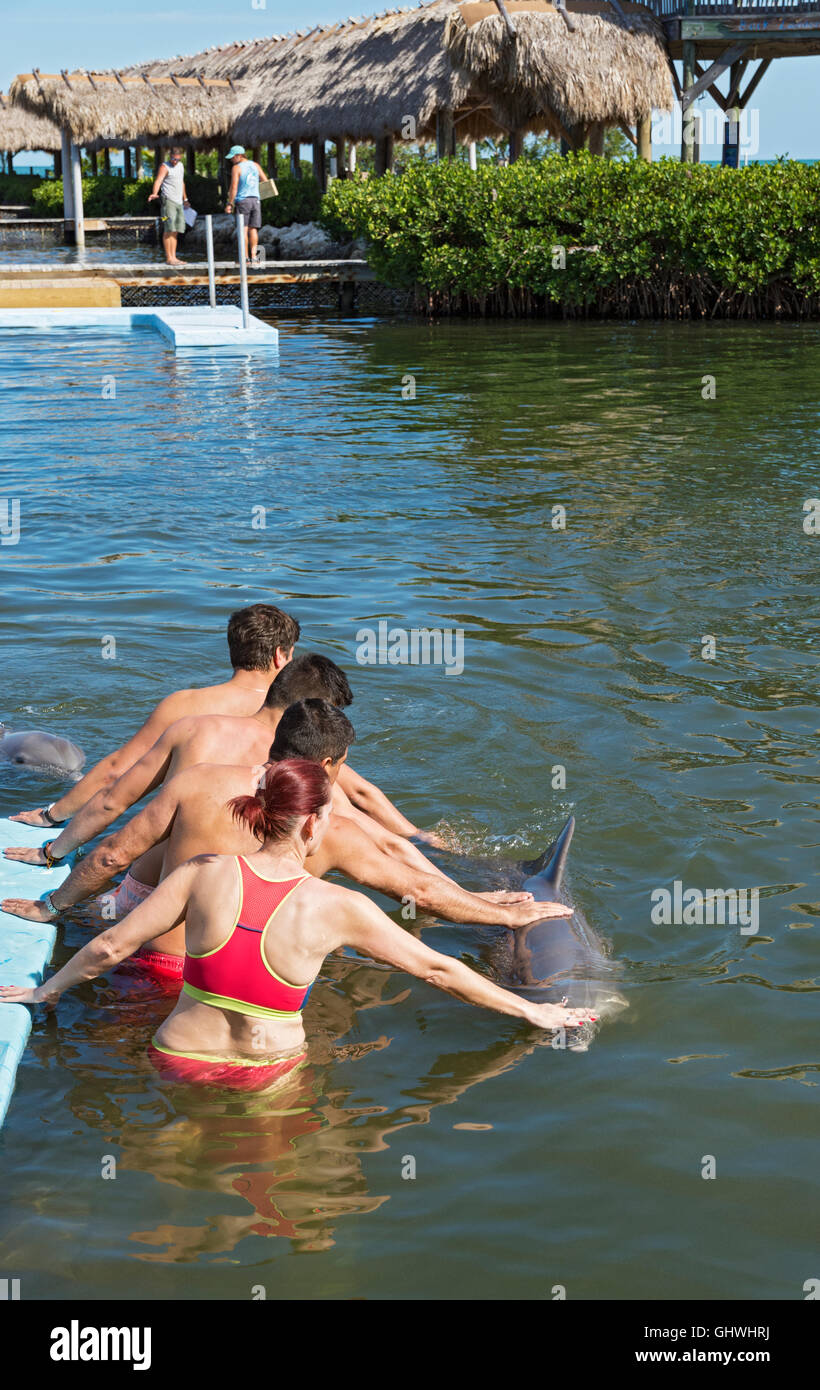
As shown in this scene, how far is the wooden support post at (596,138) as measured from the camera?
94.2ft

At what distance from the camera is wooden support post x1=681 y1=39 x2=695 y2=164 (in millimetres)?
26203

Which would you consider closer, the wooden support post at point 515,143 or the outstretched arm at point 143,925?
the outstretched arm at point 143,925

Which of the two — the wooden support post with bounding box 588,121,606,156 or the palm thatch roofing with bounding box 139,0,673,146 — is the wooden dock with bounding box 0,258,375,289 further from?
the wooden support post with bounding box 588,121,606,156

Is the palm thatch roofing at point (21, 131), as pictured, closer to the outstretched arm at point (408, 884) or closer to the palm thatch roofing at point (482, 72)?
the palm thatch roofing at point (482, 72)

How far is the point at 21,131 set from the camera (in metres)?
52.6

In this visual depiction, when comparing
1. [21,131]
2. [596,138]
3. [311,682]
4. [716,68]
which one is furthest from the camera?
[21,131]

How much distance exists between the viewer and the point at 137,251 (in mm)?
34938

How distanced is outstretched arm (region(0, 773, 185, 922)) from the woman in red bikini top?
54 cm

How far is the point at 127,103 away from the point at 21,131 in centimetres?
1809

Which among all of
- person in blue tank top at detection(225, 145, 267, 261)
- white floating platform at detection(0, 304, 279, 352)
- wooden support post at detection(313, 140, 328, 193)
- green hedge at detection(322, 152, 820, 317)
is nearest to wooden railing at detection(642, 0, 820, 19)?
green hedge at detection(322, 152, 820, 317)

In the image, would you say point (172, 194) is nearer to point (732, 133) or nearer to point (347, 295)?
point (347, 295)

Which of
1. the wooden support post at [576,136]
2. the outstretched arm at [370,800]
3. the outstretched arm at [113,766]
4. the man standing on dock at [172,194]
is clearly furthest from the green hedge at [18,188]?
A: the outstretched arm at [370,800]

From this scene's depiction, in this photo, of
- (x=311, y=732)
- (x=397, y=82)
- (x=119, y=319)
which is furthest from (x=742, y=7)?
(x=311, y=732)
